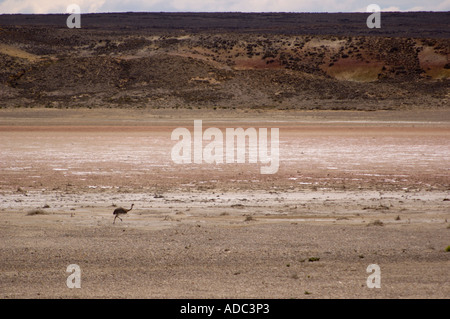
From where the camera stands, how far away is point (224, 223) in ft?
34.6

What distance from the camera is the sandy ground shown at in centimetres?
721

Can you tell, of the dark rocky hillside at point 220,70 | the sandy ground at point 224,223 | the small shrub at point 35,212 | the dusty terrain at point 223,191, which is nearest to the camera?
the sandy ground at point 224,223

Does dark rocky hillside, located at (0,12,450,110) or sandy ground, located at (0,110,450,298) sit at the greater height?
dark rocky hillside, located at (0,12,450,110)

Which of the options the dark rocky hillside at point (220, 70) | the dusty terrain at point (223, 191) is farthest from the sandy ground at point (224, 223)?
the dark rocky hillside at point (220, 70)

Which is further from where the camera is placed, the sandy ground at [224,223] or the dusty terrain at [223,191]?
the dusty terrain at [223,191]

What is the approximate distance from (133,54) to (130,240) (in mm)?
58023

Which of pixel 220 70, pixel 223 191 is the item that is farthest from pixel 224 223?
pixel 220 70

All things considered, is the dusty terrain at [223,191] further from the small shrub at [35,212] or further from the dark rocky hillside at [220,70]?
the dark rocky hillside at [220,70]

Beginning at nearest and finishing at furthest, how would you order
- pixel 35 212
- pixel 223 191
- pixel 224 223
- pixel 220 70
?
1. pixel 224 223
2. pixel 35 212
3. pixel 223 191
4. pixel 220 70

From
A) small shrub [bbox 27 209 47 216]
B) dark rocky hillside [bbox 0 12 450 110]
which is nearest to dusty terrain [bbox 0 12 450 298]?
small shrub [bbox 27 209 47 216]

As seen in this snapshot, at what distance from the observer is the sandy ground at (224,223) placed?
721 centimetres

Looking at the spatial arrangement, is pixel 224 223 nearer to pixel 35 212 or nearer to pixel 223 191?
pixel 35 212

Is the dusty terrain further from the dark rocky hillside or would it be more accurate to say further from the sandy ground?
the dark rocky hillside
